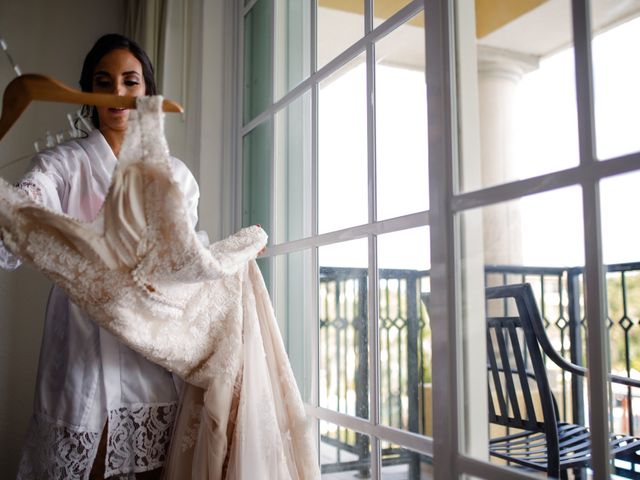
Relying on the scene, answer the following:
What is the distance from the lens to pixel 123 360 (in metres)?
1.29

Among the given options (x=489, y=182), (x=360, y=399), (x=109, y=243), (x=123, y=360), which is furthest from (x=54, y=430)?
(x=489, y=182)

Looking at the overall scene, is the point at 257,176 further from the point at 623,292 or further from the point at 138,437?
the point at 623,292

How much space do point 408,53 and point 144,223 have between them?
69 centimetres

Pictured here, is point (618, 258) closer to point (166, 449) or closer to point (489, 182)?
point (489, 182)

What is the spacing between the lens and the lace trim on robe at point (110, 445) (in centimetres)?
121

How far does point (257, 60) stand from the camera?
87.1 inches

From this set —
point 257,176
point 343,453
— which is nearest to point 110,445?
point 343,453

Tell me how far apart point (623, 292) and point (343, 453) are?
3.03ft

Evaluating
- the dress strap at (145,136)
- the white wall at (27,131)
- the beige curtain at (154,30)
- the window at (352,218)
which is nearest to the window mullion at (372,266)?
the window at (352,218)

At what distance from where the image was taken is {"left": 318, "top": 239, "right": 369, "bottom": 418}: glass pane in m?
1.48

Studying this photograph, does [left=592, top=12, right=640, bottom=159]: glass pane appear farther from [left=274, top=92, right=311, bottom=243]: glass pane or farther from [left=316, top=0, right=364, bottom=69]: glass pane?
[left=274, top=92, right=311, bottom=243]: glass pane

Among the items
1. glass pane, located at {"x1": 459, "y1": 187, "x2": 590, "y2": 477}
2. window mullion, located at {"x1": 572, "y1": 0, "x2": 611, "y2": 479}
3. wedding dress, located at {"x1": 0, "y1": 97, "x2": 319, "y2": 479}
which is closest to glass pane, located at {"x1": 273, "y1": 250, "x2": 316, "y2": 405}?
→ wedding dress, located at {"x1": 0, "y1": 97, "x2": 319, "y2": 479}

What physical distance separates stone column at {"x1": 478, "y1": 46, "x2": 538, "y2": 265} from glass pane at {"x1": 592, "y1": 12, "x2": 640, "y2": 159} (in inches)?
5.1

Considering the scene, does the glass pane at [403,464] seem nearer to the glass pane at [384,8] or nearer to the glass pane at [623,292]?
the glass pane at [623,292]
